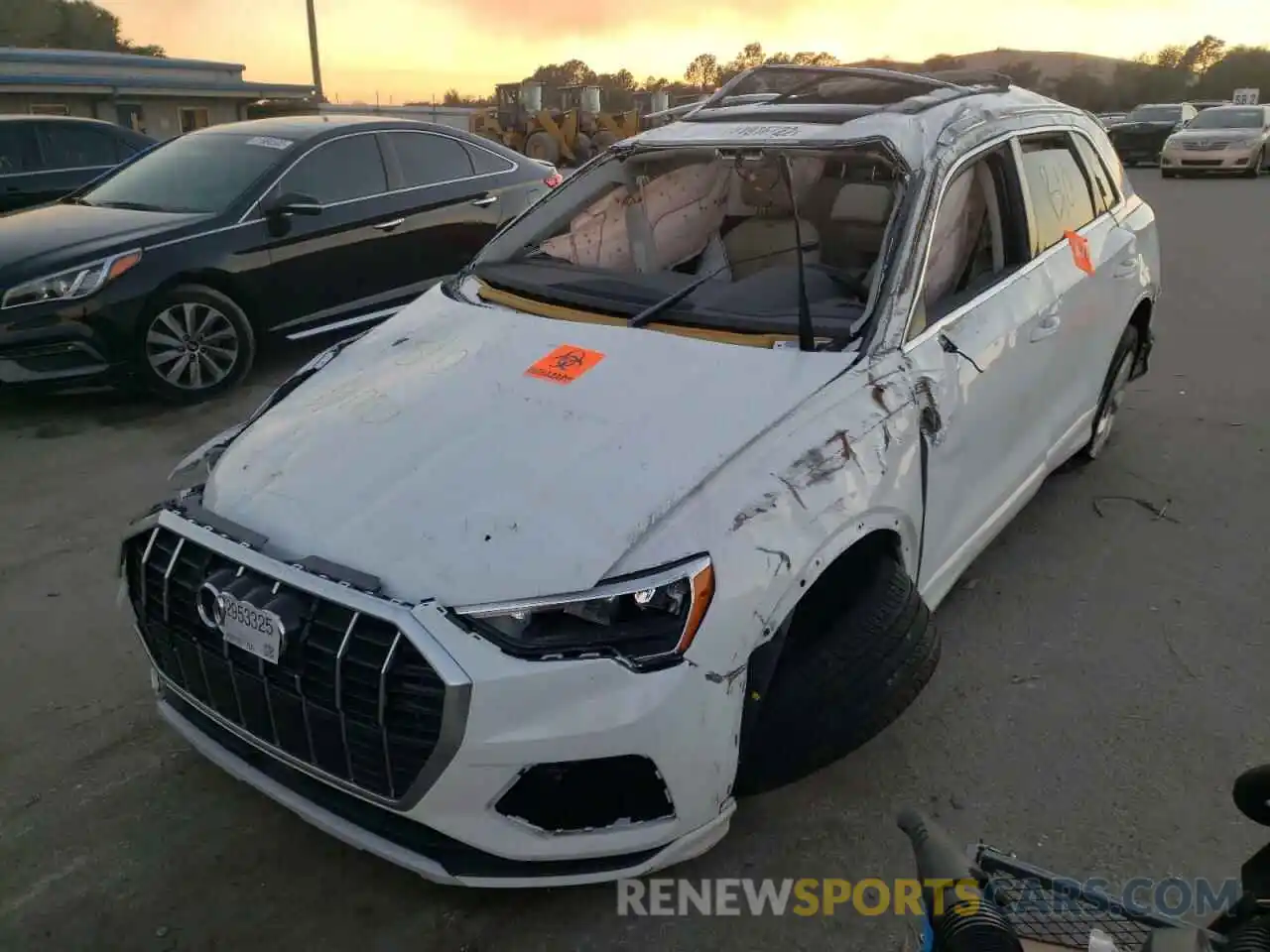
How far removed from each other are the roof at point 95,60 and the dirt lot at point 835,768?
26.0 m

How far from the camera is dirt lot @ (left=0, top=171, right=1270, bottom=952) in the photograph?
7.52 feet

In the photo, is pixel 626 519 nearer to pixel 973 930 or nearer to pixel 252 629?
pixel 252 629

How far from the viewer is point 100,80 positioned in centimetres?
2469

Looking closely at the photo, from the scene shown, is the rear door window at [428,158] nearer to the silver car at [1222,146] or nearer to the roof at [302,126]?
the roof at [302,126]

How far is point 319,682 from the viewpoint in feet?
6.76

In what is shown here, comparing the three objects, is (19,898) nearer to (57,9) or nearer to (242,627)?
(242,627)

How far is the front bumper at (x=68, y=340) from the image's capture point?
5211 mm

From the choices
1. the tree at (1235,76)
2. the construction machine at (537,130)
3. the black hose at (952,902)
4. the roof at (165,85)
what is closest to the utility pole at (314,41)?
the roof at (165,85)

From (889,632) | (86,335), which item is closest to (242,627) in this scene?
(889,632)

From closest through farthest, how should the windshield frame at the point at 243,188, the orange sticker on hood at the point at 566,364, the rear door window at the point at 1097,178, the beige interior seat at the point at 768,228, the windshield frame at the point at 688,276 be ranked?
the orange sticker on hood at the point at 566,364 → the windshield frame at the point at 688,276 → the beige interior seat at the point at 768,228 → the rear door window at the point at 1097,178 → the windshield frame at the point at 243,188

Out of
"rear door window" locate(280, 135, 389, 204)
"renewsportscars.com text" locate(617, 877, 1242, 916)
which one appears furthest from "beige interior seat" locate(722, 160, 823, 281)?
"rear door window" locate(280, 135, 389, 204)

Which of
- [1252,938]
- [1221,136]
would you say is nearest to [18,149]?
[1252,938]

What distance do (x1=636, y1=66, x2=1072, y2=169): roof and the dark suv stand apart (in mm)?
7195

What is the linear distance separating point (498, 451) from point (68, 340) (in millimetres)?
3981
